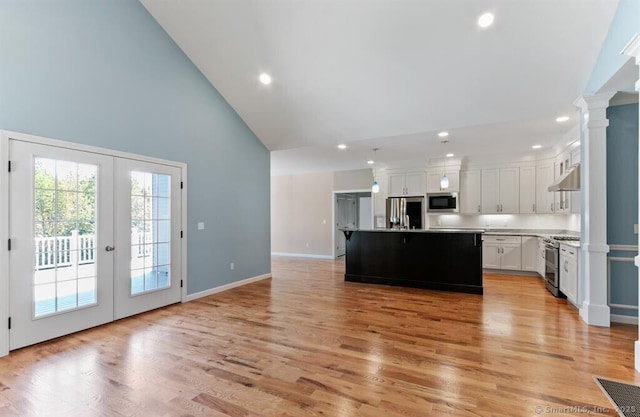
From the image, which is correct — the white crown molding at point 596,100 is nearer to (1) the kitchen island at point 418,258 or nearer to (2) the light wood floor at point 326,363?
(1) the kitchen island at point 418,258

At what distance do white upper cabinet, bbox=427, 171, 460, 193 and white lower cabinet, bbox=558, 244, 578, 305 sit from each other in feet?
9.34

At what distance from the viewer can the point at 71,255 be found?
3.37m

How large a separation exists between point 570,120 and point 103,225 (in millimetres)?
6622

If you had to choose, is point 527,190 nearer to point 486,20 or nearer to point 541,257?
point 541,257

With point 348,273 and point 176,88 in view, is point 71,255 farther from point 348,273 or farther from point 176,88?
point 348,273

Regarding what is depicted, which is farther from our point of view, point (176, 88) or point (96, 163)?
point (176, 88)

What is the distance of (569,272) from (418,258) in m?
2.10

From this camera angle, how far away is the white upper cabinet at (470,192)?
720 cm

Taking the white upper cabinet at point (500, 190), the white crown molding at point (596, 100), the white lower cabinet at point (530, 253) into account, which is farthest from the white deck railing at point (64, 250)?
the white lower cabinet at point (530, 253)

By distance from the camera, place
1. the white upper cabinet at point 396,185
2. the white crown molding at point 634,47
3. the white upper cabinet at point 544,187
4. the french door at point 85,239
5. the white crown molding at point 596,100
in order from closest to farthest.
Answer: the white crown molding at point 634,47, the french door at point 85,239, the white crown molding at point 596,100, the white upper cabinet at point 544,187, the white upper cabinet at point 396,185

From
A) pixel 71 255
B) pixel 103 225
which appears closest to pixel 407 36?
pixel 103 225

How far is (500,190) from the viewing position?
6.97 meters

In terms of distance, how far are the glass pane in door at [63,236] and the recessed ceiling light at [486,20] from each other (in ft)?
15.3

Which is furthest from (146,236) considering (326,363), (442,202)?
(442,202)
